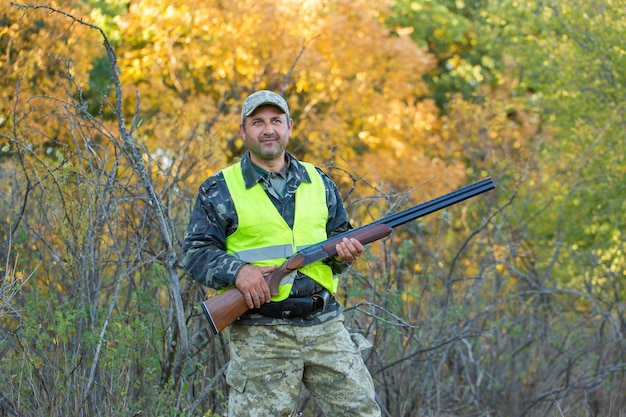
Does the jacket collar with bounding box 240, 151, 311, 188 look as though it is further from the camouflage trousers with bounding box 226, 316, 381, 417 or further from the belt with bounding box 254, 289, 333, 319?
the camouflage trousers with bounding box 226, 316, 381, 417

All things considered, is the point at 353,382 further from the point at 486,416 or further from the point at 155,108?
the point at 155,108

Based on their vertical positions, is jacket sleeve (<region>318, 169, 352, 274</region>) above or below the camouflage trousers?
above

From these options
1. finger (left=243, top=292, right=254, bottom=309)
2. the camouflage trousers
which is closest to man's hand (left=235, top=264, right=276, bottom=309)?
finger (left=243, top=292, right=254, bottom=309)

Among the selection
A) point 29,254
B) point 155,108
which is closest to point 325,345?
point 29,254

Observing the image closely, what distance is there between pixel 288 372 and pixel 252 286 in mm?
449

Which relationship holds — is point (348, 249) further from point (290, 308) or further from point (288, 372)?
point (288, 372)

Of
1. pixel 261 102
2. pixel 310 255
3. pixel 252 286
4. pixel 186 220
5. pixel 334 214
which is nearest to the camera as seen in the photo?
pixel 252 286

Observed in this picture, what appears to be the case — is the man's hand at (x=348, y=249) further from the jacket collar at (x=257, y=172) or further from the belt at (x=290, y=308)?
the jacket collar at (x=257, y=172)

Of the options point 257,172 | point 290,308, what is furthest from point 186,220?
point 290,308

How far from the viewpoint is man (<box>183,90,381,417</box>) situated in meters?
3.84

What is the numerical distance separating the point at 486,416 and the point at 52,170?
370 cm

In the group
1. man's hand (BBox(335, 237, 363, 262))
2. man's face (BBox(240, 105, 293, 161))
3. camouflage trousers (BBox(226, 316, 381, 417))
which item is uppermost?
man's face (BBox(240, 105, 293, 161))

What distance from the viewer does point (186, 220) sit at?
18.2 ft

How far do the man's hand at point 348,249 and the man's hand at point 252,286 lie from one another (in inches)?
14.7
